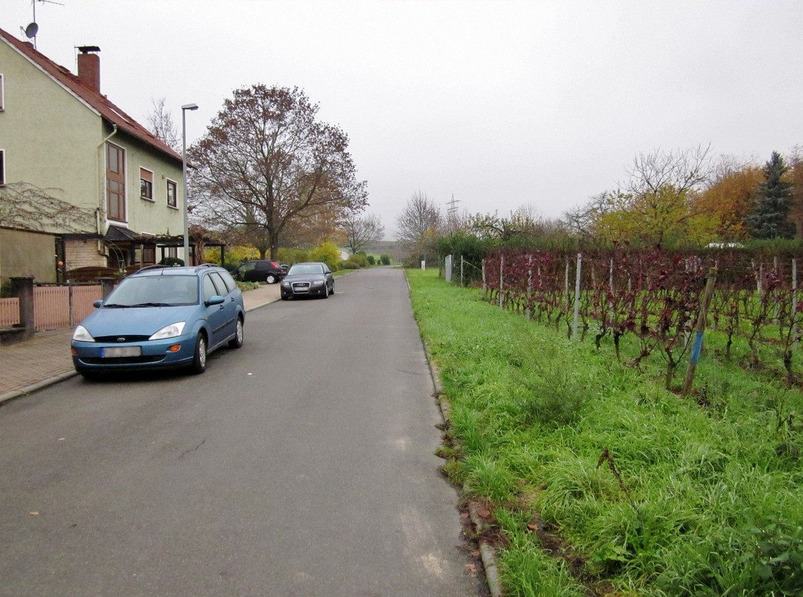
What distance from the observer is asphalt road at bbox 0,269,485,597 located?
10.3 feet

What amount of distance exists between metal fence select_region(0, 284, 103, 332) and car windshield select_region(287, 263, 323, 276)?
1150cm

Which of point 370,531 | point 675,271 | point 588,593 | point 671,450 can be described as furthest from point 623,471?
point 675,271

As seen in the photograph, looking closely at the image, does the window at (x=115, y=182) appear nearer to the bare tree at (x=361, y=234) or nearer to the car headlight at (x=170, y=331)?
the car headlight at (x=170, y=331)

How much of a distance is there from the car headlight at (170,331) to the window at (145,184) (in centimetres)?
2103

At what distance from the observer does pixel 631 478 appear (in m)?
3.90

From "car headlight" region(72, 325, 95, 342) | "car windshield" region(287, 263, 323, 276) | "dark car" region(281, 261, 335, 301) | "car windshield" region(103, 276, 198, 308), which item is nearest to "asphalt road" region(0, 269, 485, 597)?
"car headlight" region(72, 325, 95, 342)

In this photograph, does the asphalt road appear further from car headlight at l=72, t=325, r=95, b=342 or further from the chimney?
the chimney

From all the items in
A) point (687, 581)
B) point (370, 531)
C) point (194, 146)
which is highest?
point (194, 146)

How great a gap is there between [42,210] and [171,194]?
8601mm

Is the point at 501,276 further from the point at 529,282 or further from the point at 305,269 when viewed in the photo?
the point at 305,269

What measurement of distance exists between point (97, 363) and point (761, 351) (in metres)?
10.2

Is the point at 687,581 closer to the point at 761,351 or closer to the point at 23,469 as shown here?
the point at 23,469

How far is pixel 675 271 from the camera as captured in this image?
7270mm

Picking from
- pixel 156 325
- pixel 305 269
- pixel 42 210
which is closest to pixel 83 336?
pixel 156 325
